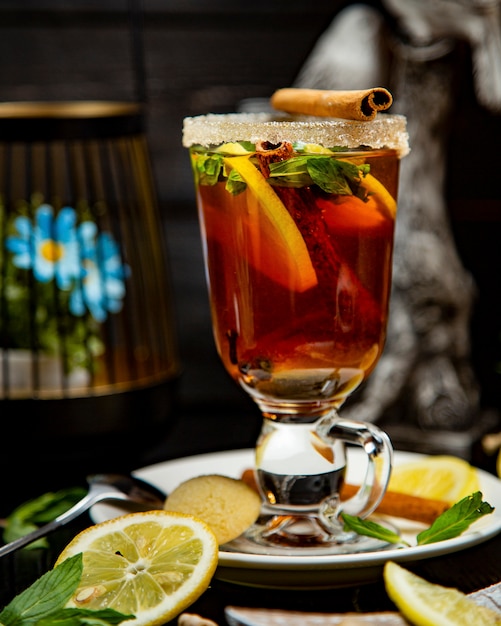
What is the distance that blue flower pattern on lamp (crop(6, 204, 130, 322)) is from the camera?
111 centimetres

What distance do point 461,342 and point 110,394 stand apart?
51 centimetres

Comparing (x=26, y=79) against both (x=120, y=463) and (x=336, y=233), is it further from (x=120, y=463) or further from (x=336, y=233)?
(x=336, y=233)

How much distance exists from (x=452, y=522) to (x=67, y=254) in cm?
61

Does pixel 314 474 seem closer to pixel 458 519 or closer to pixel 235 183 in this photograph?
pixel 458 519

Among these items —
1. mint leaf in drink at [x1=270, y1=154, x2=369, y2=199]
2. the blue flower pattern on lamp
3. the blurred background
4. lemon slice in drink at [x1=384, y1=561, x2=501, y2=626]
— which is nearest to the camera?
lemon slice in drink at [x1=384, y1=561, x2=501, y2=626]

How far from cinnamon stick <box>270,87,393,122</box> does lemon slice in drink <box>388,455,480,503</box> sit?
0.35 m

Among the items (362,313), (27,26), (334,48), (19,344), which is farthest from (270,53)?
(362,313)

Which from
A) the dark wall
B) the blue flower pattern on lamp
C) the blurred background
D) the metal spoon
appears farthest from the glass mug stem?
the dark wall

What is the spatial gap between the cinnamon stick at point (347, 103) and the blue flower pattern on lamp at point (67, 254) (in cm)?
44

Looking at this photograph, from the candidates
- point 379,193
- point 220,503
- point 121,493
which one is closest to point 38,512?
point 121,493

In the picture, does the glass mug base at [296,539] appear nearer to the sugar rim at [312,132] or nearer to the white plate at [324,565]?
the white plate at [324,565]

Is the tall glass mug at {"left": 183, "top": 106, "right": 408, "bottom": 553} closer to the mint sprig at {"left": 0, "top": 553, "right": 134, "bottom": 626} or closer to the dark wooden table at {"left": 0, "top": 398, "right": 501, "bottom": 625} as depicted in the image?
the dark wooden table at {"left": 0, "top": 398, "right": 501, "bottom": 625}

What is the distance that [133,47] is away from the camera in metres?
1.42

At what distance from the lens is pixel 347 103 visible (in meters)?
0.68
